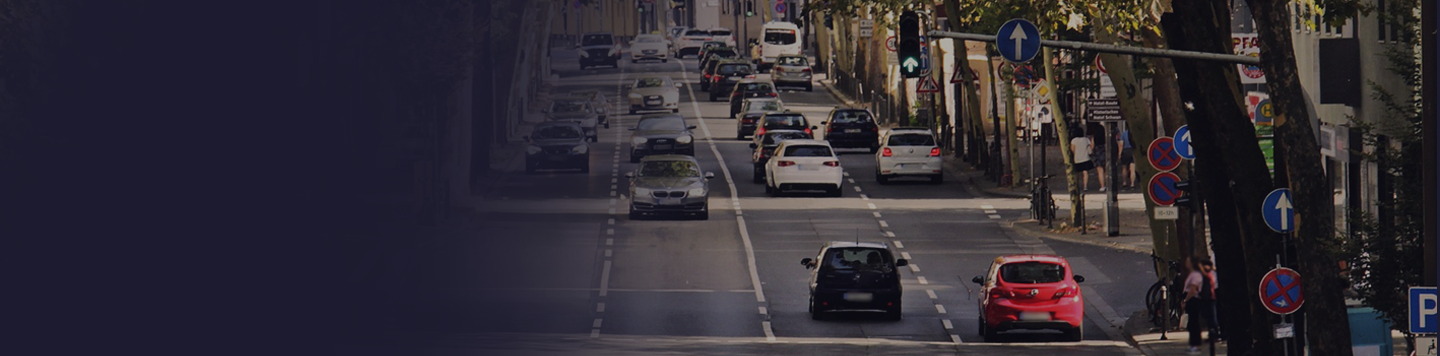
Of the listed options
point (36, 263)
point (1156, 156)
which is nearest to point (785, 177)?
point (1156, 156)

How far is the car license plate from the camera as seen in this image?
25500mm

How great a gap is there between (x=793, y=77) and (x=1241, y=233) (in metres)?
70.7

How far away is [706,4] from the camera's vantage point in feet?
500

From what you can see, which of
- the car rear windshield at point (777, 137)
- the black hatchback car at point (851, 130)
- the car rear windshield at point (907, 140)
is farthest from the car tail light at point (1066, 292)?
the black hatchback car at point (851, 130)

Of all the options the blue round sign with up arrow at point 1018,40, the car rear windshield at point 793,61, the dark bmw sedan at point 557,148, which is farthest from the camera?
the car rear windshield at point 793,61

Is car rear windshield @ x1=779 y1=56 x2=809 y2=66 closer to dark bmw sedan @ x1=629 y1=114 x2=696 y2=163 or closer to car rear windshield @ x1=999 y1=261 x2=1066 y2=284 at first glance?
dark bmw sedan @ x1=629 y1=114 x2=696 y2=163

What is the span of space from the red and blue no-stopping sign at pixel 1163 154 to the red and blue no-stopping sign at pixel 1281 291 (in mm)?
8789

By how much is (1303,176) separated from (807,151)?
Answer: 31201 millimetres

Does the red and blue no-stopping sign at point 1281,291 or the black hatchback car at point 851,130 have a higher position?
the black hatchback car at point 851,130

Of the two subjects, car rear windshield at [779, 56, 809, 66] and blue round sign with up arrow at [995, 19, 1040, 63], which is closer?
blue round sign with up arrow at [995, 19, 1040, 63]

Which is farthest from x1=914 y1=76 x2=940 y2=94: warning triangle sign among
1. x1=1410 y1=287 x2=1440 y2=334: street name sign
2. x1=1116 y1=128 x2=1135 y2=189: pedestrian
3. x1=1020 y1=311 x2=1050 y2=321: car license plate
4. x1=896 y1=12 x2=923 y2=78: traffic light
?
x1=1410 y1=287 x2=1440 y2=334: street name sign

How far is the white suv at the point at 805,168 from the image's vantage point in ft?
155

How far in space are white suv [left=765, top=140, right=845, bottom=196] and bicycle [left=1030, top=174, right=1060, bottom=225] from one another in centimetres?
716

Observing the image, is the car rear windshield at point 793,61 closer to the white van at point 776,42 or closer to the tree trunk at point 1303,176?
the white van at point 776,42
